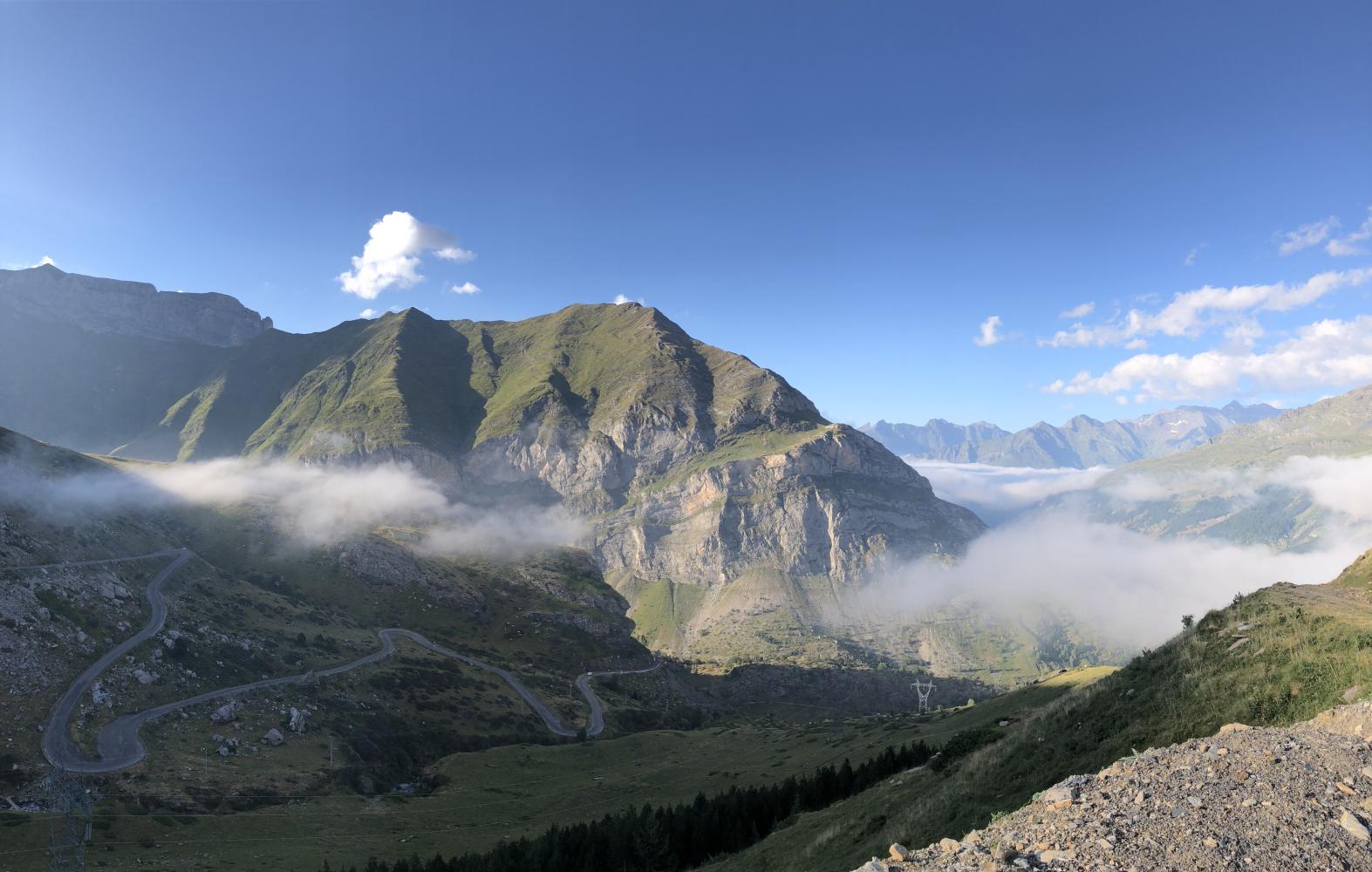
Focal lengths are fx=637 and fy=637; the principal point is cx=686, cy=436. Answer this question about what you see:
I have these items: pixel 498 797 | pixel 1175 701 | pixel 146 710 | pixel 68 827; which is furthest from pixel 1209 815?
pixel 146 710

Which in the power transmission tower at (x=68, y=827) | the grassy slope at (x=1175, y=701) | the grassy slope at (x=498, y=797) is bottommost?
the grassy slope at (x=498, y=797)

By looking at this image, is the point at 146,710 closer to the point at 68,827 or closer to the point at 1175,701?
the point at 68,827

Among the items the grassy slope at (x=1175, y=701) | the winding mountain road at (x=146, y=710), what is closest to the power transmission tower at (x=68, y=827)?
the winding mountain road at (x=146, y=710)

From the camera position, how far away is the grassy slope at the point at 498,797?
69.2 meters

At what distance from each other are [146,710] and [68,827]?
64027mm

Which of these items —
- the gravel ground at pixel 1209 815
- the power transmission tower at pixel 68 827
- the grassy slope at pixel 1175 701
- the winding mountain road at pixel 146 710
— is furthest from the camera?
the winding mountain road at pixel 146 710

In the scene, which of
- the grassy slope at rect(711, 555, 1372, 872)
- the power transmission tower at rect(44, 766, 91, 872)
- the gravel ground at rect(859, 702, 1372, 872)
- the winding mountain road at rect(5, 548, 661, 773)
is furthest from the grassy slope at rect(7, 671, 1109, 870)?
the gravel ground at rect(859, 702, 1372, 872)

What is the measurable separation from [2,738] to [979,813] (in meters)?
119

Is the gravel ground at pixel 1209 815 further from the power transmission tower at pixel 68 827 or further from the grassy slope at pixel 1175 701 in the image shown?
the power transmission tower at pixel 68 827

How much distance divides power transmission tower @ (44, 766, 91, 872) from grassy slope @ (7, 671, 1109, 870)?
2.32 m

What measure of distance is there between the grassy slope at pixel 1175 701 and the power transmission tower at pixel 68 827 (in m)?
59.3

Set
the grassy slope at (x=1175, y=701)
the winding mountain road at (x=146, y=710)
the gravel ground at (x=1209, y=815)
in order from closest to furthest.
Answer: the gravel ground at (x=1209, y=815) < the grassy slope at (x=1175, y=701) < the winding mountain road at (x=146, y=710)

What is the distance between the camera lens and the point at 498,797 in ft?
359

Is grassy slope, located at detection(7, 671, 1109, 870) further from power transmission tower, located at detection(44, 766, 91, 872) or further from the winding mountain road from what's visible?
the winding mountain road
